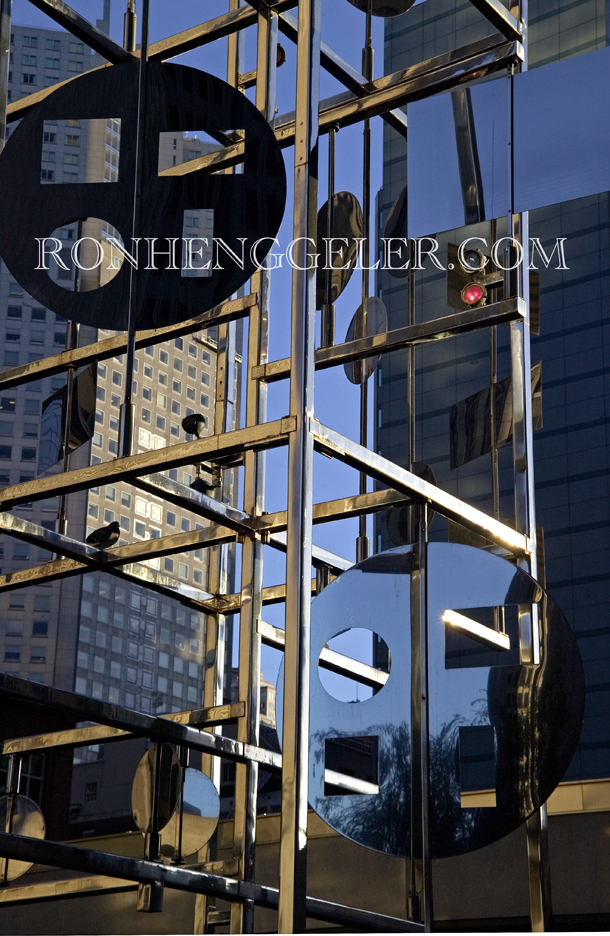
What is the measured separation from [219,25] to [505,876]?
14.1 feet

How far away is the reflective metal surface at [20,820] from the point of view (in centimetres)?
619

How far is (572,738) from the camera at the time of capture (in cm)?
489

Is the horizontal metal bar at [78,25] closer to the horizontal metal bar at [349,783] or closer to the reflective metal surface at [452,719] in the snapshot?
the reflective metal surface at [452,719]

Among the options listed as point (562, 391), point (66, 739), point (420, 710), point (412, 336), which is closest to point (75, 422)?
point (66, 739)

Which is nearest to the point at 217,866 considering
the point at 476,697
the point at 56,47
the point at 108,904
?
the point at 476,697

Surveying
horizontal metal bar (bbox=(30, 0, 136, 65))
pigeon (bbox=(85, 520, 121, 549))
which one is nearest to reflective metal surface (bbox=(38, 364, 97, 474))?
pigeon (bbox=(85, 520, 121, 549))

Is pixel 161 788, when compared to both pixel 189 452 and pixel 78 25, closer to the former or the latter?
pixel 189 452

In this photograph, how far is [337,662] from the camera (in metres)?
5.98

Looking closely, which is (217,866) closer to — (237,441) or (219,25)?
(237,441)

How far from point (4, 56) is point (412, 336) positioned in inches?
74.1

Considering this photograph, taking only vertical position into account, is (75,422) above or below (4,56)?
below

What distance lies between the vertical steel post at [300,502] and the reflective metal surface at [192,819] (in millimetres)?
1818

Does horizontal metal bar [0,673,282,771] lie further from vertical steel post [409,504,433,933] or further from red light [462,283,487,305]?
red light [462,283,487,305]

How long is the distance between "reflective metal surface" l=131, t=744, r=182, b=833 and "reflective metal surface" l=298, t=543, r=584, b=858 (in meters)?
0.66
